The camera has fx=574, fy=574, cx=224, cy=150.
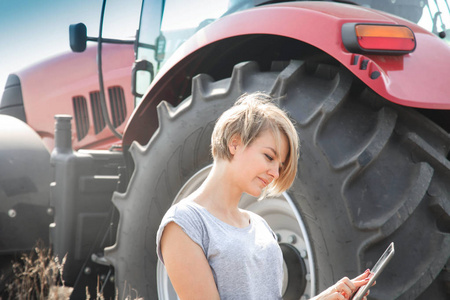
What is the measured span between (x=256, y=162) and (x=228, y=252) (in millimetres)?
209

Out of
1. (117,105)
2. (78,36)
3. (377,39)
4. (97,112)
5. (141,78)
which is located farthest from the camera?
(97,112)

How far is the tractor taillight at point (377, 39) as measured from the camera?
179 cm

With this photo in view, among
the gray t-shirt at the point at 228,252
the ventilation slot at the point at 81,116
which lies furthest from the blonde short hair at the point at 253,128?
the ventilation slot at the point at 81,116

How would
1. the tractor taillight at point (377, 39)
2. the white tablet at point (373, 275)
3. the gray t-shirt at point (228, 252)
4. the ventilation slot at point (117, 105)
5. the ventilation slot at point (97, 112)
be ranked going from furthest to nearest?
the ventilation slot at point (97, 112) < the ventilation slot at point (117, 105) < the tractor taillight at point (377, 39) < the gray t-shirt at point (228, 252) < the white tablet at point (373, 275)

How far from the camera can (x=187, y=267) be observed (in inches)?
45.9

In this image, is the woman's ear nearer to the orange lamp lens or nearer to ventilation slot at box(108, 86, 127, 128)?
the orange lamp lens

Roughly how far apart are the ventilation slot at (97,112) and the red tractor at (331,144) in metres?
1.83

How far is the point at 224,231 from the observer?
1.27 metres

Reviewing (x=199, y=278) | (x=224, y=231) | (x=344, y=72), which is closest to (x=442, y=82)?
(x=344, y=72)

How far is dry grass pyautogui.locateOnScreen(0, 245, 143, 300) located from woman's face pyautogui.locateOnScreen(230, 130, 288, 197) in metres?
1.80

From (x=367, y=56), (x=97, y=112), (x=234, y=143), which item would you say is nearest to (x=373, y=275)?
(x=234, y=143)

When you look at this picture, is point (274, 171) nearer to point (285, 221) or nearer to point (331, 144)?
point (331, 144)

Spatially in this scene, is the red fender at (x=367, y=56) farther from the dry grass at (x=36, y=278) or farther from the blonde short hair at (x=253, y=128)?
the dry grass at (x=36, y=278)

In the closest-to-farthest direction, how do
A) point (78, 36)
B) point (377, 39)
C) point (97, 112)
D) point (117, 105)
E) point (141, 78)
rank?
1. point (377, 39)
2. point (78, 36)
3. point (141, 78)
4. point (117, 105)
5. point (97, 112)
